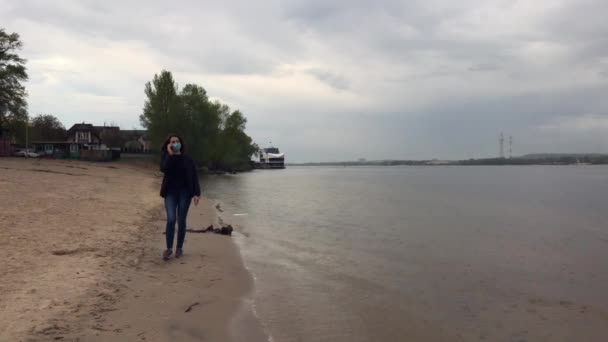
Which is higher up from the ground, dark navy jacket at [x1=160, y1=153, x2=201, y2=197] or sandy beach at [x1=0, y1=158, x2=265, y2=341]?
dark navy jacket at [x1=160, y1=153, x2=201, y2=197]

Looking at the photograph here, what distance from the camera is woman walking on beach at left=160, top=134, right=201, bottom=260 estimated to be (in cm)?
782

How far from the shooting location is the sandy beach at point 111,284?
4633mm

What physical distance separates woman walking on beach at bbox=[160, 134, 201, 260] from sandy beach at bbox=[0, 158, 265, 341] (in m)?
0.98

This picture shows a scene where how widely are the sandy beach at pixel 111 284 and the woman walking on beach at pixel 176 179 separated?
98 cm

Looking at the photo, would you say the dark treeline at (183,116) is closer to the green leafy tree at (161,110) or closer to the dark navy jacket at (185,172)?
the green leafy tree at (161,110)

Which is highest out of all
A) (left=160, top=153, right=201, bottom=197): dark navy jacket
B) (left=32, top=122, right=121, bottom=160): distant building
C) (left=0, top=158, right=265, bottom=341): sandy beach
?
(left=32, top=122, right=121, bottom=160): distant building

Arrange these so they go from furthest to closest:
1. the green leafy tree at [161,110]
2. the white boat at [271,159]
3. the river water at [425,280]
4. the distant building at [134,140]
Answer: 1. the white boat at [271,159]
2. the distant building at [134,140]
3. the green leafy tree at [161,110]
4. the river water at [425,280]

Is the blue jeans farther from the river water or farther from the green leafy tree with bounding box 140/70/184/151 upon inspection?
the green leafy tree with bounding box 140/70/184/151

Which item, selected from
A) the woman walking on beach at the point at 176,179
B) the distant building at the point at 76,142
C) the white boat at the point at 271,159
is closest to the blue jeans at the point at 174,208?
the woman walking on beach at the point at 176,179

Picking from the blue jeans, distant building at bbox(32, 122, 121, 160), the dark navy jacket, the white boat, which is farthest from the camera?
the white boat

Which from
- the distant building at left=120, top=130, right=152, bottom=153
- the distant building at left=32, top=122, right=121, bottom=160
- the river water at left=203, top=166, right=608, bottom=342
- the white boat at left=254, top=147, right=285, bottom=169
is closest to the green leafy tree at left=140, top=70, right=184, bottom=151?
the distant building at left=32, top=122, right=121, bottom=160

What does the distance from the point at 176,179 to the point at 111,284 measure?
235cm

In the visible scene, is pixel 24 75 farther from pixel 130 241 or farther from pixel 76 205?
pixel 130 241

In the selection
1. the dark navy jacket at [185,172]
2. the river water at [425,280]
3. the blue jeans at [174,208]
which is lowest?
the river water at [425,280]
